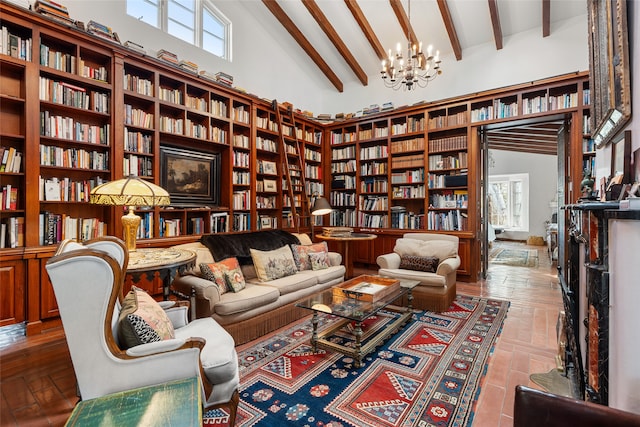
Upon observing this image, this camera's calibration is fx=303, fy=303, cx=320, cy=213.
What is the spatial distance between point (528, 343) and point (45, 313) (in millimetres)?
4541

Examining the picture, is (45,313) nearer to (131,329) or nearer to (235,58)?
(131,329)

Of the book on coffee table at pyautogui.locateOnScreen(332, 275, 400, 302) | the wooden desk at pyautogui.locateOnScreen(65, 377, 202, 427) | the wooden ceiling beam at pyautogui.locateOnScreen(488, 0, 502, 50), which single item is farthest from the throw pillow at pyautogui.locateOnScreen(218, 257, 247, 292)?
the wooden ceiling beam at pyautogui.locateOnScreen(488, 0, 502, 50)

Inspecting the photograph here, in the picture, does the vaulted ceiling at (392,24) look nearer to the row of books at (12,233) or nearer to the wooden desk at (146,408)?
the row of books at (12,233)

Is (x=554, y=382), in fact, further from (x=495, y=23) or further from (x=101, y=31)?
(x=101, y=31)

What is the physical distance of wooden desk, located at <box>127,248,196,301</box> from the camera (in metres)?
2.20

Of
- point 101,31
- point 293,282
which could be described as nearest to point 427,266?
point 293,282

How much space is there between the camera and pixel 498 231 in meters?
9.99

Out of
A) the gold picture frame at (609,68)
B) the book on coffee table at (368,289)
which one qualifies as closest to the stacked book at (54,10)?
the book on coffee table at (368,289)

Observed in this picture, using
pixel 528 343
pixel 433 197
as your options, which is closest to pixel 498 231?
pixel 433 197

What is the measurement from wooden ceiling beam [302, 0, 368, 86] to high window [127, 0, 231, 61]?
1394 millimetres

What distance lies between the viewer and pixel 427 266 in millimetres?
3818

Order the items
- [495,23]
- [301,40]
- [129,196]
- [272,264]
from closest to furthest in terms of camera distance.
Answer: [129,196], [272,264], [495,23], [301,40]

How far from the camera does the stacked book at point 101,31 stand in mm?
3156

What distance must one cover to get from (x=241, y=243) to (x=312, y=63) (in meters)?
4.59
